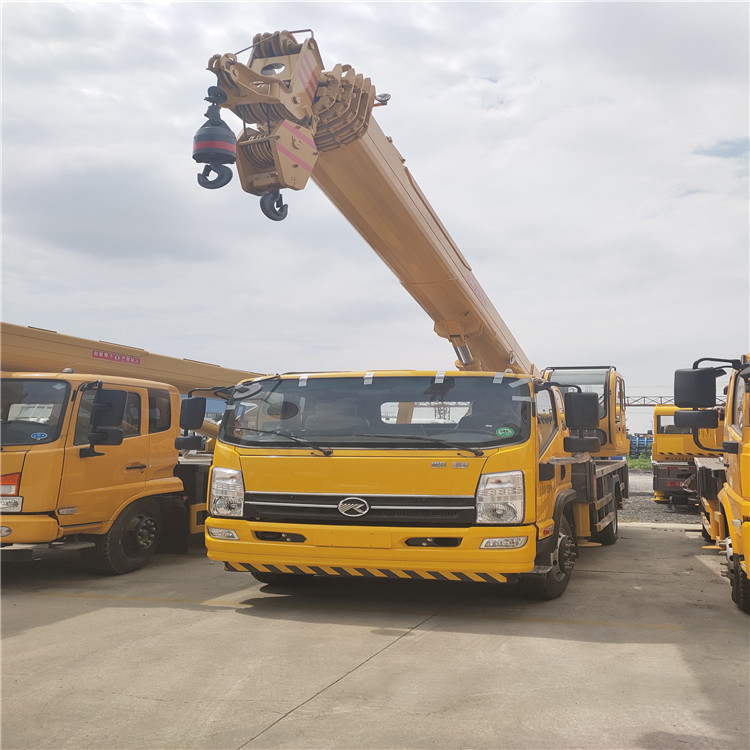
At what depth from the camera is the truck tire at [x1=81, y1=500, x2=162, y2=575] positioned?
7.37m

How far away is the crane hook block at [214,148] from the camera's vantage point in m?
5.72

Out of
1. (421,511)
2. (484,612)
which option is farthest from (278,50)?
(484,612)

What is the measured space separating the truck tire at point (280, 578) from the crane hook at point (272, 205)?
3.03 metres

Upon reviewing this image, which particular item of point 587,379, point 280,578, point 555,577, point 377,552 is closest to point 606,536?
point 587,379

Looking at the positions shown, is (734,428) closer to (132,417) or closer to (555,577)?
(555,577)

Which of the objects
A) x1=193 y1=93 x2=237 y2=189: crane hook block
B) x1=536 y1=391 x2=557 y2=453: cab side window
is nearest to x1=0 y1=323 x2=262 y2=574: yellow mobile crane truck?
x1=193 y1=93 x2=237 y2=189: crane hook block

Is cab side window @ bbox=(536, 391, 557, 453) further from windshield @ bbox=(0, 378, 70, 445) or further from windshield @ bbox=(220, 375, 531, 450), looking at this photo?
windshield @ bbox=(0, 378, 70, 445)

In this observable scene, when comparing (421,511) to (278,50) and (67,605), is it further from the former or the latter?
(278,50)

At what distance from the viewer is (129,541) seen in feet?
25.4

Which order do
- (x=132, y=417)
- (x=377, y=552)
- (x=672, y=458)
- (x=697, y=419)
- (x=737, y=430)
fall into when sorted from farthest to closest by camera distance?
1. (x=672, y=458)
2. (x=132, y=417)
3. (x=737, y=430)
4. (x=697, y=419)
5. (x=377, y=552)

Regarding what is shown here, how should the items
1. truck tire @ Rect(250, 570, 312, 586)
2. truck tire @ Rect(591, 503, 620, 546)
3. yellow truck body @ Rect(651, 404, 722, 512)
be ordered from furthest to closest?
yellow truck body @ Rect(651, 404, 722, 512)
truck tire @ Rect(591, 503, 620, 546)
truck tire @ Rect(250, 570, 312, 586)

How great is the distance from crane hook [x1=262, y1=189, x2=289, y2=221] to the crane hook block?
42cm

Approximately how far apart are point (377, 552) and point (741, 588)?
2851mm

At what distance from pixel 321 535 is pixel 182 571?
2811mm
